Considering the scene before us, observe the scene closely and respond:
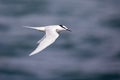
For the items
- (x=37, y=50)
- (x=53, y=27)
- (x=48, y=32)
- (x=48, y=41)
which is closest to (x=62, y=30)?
(x=53, y=27)

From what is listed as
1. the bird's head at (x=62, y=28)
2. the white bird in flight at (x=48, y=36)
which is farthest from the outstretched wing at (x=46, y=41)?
the bird's head at (x=62, y=28)

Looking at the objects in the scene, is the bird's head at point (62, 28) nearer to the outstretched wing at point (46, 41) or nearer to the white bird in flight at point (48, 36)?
the white bird in flight at point (48, 36)

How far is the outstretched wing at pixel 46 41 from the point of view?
41.5 feet

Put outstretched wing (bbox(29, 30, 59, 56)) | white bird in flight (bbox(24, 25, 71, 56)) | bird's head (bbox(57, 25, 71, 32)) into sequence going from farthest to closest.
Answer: bird's head (bbox(57, 25, 71, 32))
white bird in flight (bbox(24, 25, 71, 56))
outstretched wing (bbox(29, 30, 59, 56))

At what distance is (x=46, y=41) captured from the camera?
14.3 metres

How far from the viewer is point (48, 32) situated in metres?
16.8

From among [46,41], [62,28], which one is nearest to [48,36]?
[46,41]

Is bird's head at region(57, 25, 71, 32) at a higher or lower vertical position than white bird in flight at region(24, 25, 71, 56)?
higher

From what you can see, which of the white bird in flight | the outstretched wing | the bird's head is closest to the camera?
the outstretched wing

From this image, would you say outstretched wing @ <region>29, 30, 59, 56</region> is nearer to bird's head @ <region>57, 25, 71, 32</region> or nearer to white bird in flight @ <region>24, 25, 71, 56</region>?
white bird in flight @ <region>24, 25, 71, 56</region>

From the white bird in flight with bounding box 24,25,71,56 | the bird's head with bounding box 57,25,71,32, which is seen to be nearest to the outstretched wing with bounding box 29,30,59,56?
Answer: the white bird in flight with bounding box 24,25,71,56

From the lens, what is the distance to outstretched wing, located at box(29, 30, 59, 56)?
1266cm

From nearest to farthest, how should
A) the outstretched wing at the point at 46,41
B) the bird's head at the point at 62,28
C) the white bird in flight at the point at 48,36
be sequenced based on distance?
the outstretched wing at the point at 46,41 → the white bird in flight at the point at 48,36 → the bird's head at the point at 62,28

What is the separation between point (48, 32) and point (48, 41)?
2.42 m
